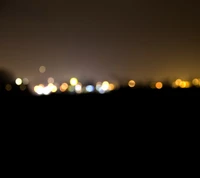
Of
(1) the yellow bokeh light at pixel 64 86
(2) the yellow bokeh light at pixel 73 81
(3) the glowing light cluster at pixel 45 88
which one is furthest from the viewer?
(2) the yellow bokeh light at pixel 73 81

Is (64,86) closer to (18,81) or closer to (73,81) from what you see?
(73,81)

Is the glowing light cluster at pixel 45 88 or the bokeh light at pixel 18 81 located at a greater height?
the bokeh light at pixel 18 81

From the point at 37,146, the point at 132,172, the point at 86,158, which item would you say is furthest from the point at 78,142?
the point at 132,172

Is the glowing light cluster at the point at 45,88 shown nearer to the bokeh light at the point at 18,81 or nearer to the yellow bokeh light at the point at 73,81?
the bokeh light at the point at 18,81

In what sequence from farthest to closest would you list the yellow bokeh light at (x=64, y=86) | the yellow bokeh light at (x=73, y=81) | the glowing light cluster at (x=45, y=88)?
the yellow bokeh light at (x=73, y=81) < the yellow bokeh light at (x=64, y=86) < the glowing light cluster at (x=45, y=88)

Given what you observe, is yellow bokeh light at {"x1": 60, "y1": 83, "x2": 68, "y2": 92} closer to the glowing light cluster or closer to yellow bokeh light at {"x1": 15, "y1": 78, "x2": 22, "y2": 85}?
the glowing light cluster

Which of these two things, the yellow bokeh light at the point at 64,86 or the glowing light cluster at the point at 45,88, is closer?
the glowing light cluster at the point at 45,88

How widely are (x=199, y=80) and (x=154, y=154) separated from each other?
2401 mm

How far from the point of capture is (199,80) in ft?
12.8

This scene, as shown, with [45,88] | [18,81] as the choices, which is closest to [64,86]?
[45,88]

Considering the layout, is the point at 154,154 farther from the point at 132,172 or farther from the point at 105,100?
the point at 105,100

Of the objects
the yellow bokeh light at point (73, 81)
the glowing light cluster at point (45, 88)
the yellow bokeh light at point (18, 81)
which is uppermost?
the yellow bokeh light at point (73, 81)

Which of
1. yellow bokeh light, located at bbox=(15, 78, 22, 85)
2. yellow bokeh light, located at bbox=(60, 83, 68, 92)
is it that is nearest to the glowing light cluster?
yellow bokeh light, located at bbox=(60, 83, 68, 92)

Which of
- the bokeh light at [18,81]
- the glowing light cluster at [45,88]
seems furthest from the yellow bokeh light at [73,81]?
the bokeh light at [18,81]
